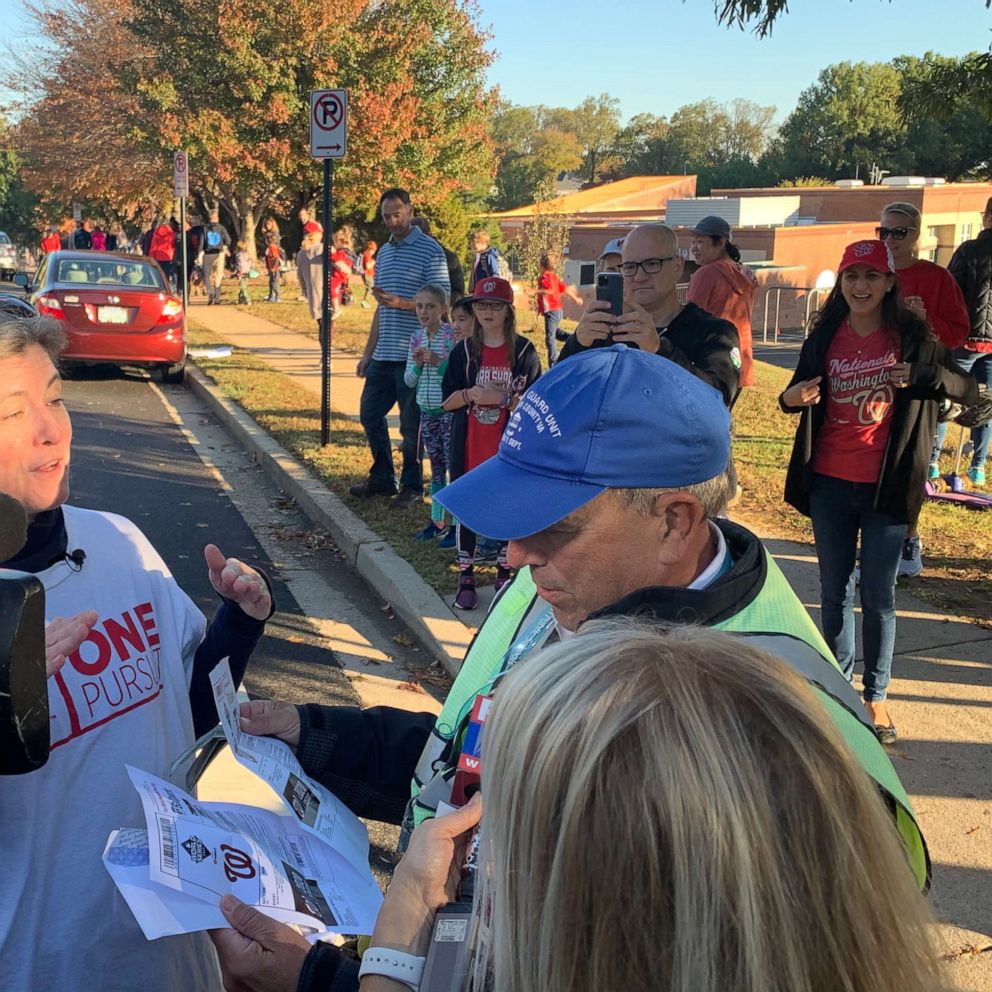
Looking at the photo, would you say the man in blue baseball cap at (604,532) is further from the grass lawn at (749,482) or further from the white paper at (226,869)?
the grass lawn at (749,482)

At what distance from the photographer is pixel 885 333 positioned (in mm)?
4609

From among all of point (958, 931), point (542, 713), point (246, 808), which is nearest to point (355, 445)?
point (958, 931)

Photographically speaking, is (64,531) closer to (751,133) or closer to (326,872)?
(326,872)

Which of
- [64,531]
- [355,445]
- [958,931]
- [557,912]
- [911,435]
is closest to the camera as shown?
[557,912]

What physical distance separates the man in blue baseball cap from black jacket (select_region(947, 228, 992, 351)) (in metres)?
7.15

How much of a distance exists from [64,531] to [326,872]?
0.85 meters

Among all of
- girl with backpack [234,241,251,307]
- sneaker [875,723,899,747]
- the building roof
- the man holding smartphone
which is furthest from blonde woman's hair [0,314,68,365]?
the building roof

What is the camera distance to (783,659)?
4.37ft

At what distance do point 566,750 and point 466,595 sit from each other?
16.2 ft

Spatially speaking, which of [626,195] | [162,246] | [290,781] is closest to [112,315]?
[162,246]

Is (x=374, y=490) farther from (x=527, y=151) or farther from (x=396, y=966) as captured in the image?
(x=527, y=151)

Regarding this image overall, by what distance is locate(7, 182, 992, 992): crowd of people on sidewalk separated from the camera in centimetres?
105

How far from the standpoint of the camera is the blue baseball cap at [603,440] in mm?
1658

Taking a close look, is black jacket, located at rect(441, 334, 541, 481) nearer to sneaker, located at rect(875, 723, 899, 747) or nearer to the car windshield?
sneaker, located at rect(875, 723, 899, 747)
